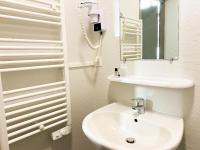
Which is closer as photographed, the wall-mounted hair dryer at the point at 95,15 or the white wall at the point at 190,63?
the white wall at the point at 190,63

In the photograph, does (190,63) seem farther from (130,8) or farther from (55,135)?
(55,135)

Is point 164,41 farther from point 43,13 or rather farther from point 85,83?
point 43,13

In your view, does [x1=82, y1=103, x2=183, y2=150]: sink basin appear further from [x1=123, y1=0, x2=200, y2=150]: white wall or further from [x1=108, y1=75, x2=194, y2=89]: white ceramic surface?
[x1=108, y1=75, x2=194, y2=89]: white ceramic surface

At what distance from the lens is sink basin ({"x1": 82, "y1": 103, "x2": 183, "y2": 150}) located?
0.96 meters

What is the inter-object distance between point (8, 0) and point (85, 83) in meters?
0.82

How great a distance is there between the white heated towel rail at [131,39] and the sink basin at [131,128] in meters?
0.43

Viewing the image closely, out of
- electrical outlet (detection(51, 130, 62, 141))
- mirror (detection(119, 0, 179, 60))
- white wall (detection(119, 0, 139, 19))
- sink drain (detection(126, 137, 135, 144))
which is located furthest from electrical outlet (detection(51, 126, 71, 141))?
white wall (detection(119, 0, 139, 19))

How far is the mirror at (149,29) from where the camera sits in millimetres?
1112

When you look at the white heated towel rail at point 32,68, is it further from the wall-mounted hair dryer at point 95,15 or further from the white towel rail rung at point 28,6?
the wall-mounted hair dryer at point 95,15

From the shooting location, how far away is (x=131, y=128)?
117 centimetres

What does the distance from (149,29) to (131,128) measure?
0.73 meters

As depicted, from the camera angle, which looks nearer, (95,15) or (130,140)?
(130,140)

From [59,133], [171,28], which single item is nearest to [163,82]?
[171,28]

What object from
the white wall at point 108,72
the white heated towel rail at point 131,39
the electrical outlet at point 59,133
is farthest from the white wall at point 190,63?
the electrical outlet at point 59,133
